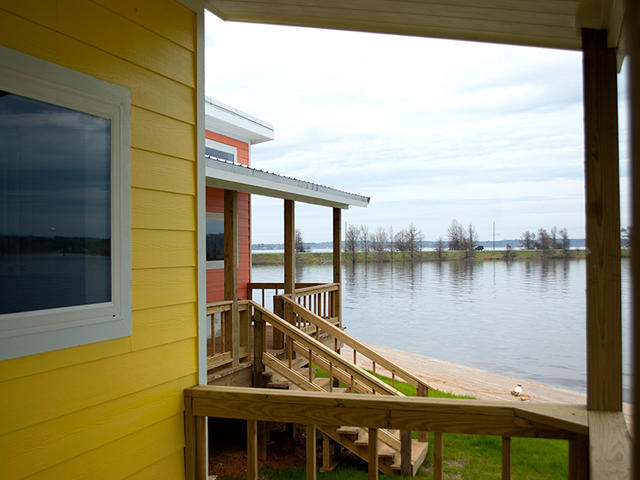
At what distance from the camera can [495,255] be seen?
40.7 m

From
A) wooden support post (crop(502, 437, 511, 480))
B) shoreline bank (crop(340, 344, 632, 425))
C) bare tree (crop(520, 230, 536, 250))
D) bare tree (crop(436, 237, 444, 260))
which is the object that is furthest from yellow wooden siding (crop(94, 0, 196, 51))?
bare tree (crop(436, 237, 444, 260))

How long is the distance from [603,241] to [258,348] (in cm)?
502

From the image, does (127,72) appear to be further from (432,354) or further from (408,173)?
(408,173)

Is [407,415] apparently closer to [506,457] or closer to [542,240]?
[506,457]

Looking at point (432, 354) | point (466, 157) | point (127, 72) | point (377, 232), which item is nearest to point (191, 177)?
point (127, 72)

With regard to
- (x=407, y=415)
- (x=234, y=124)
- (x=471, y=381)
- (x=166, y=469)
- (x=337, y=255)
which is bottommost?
(x=471, y=381)

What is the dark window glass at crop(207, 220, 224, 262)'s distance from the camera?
8.58 metres

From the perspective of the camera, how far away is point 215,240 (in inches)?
343

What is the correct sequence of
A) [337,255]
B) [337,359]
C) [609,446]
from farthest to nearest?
1. [337,255]
2. [337,359]
3. [609,446]

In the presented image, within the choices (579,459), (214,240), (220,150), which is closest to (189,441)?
(579,459)

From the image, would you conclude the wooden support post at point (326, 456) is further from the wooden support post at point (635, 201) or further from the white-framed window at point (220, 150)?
the wooden support post at point (635, 201)

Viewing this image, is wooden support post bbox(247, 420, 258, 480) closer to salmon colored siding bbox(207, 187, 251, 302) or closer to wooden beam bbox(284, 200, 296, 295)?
wooden beam bbox(284, 200, 296, 295)

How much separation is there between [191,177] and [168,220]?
248 millimetres

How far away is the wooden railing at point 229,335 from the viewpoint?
18.8ft
